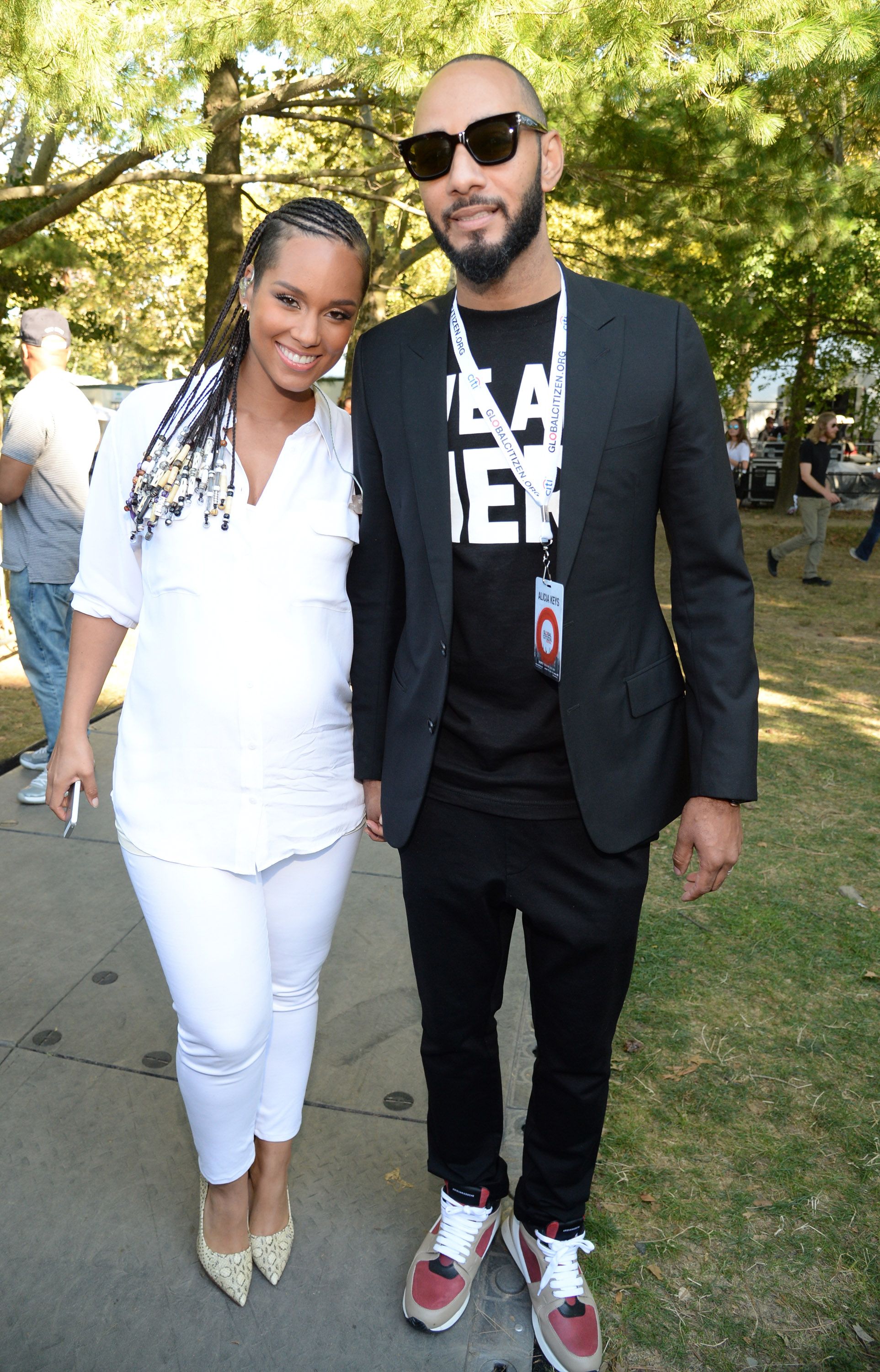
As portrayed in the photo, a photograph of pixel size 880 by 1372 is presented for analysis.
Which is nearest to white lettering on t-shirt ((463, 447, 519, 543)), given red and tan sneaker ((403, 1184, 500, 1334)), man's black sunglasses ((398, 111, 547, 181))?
man's black sunglasses ((398, 111, 547, 181))

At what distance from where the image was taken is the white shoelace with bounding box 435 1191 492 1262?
7.68ft

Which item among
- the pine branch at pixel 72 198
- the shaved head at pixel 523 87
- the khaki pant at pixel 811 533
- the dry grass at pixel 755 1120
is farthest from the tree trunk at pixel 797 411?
the shaved head at pixel 523 87

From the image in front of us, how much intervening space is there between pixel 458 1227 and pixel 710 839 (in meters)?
1.08

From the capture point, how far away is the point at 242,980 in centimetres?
207

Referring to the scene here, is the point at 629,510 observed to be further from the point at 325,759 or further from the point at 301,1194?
the point at 301,1194

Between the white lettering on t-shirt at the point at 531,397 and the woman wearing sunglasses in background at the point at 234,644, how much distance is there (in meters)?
0.37

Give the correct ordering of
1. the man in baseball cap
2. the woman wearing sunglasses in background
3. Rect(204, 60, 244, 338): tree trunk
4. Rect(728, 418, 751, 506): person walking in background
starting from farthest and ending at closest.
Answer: Rect(728, 418, 751, 506): person walking in background, Rect(204, 60, 244, 338): tree trunk, the man in baseball cap, the woman wearing sunglasses in background

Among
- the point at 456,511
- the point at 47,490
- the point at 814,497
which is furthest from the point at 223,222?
the point at 456,511

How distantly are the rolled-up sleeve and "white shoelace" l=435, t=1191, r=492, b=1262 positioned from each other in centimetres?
147

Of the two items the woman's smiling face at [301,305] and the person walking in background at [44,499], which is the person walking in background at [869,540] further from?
the woman's smiling face at [301,305]

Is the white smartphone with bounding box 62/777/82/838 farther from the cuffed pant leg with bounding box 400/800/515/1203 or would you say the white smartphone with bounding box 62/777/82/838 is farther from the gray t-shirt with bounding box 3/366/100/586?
the gray t-shirt with bounding box 3/366/100/586

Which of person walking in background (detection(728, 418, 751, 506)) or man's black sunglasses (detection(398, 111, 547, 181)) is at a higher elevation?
man's black sunglasses (detection(398, 111, 547, 181))

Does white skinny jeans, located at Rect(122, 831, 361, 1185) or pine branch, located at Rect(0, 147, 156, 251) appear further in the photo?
pine branch, located at Rect(0, 147, 156, 251)

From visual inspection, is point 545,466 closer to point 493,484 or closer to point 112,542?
point 493,484
